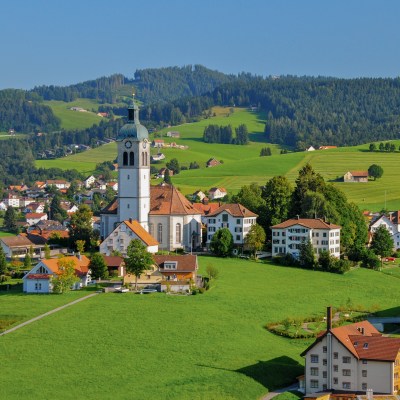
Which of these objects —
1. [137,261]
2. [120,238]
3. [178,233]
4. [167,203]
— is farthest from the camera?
[167,203]

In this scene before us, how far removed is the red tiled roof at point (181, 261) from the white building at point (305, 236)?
14.2 meters

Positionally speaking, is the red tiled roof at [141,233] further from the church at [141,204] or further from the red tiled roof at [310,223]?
the red tiled roof at [310,223]

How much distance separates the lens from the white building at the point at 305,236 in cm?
9131

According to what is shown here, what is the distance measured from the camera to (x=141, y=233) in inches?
3455

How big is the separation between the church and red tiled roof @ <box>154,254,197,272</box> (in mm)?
9715

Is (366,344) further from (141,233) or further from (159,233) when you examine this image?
(159,233)

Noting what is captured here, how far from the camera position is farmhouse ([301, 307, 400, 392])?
56.4 metres

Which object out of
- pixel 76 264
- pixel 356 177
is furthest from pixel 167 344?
pixel 356 177

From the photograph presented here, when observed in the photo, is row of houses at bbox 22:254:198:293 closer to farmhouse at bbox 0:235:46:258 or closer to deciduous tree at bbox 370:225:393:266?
farmhouse at bbox 0:235:46:258

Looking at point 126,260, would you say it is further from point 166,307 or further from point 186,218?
point 186,218

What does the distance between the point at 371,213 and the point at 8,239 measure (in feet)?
164

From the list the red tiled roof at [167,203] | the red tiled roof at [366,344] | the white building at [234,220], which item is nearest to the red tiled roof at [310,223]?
the white building at [234,220]

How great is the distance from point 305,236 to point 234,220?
7.89m

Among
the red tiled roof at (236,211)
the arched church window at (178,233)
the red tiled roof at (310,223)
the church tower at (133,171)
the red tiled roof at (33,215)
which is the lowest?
the arched church window at (178,233)
